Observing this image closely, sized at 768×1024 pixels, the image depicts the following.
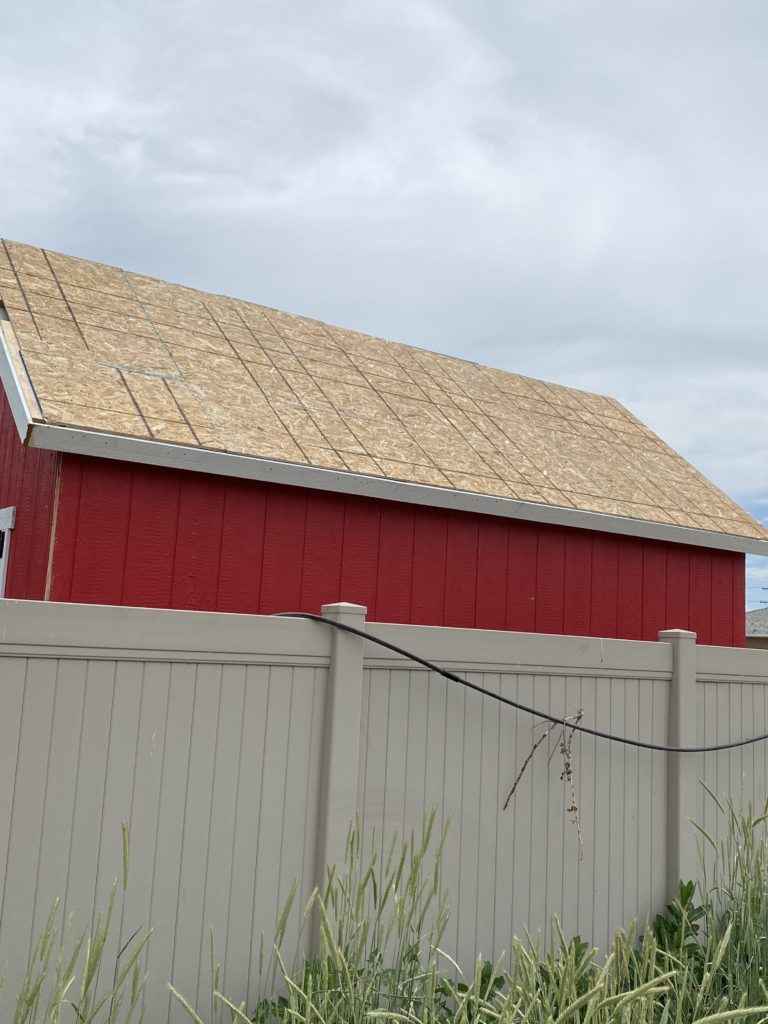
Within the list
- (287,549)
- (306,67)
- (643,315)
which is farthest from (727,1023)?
(643,315)

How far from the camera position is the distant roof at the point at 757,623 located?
27359 mm

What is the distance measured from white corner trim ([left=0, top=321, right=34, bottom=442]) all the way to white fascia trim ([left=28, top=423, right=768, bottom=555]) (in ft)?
0.38

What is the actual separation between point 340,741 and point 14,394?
11.9 feet

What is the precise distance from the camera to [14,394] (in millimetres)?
5898

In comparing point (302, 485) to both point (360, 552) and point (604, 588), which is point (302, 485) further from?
point (604, 588)

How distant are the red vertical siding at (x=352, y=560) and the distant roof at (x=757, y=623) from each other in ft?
65.1

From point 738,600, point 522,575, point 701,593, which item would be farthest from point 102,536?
point 738,600

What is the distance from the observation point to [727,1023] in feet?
10.1

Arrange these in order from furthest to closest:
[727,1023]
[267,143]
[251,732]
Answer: [267,143], [251,732], [727,1023]

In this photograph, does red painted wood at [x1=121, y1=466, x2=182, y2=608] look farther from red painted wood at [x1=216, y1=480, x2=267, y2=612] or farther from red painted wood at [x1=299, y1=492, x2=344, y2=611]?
red painted wood at [x1=299, y1=492, x2=344, y2=611]

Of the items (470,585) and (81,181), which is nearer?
(470,585)

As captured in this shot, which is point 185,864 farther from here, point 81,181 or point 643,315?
point 643,315

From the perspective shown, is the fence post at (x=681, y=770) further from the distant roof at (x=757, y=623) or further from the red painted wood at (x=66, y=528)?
the distant roof at (x=757, y=623)

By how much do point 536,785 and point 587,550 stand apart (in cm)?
415
